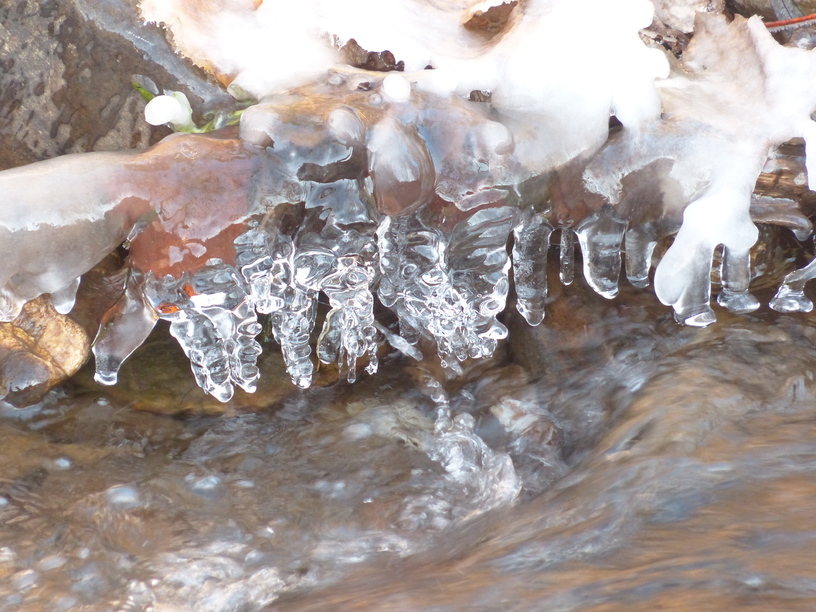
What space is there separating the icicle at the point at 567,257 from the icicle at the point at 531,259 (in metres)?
0.07

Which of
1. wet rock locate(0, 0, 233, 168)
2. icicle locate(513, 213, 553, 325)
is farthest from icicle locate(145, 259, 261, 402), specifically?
icicle locate(513, 213, 553, 325)

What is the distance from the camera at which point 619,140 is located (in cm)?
245

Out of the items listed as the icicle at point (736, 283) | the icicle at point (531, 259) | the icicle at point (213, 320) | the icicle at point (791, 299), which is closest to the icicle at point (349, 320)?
the icicle at point (213, 320)

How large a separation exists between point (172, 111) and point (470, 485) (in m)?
1.64

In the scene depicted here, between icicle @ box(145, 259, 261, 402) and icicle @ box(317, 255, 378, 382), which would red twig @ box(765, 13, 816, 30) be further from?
icicle @ box(145, 259, 261, 402)

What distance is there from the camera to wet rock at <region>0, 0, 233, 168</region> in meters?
2.58

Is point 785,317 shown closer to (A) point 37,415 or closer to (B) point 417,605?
(B) point 417,605

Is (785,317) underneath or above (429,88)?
underneath

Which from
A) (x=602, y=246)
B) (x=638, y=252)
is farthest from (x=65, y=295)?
(x=638, y=252)

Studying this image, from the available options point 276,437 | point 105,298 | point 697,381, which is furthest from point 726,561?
Result: point 105,298

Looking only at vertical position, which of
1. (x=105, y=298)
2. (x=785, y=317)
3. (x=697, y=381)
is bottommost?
(x=105, y=298)

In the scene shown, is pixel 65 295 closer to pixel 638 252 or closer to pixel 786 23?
pixel 638 252

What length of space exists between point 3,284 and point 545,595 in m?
1.60

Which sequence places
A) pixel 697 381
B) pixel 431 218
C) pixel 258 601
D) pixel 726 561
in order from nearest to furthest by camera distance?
pixel 726 561
pixel 258 601
pixel 431 218
pixel 697 381
